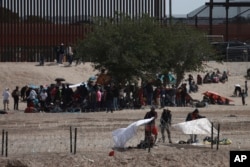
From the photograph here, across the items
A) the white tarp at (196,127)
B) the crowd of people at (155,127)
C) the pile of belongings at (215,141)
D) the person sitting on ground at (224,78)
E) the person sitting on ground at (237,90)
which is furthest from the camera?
the person sitting on ground at (224,78)

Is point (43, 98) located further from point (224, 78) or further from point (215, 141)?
point (224, 78)

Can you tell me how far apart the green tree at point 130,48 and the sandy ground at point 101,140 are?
3.21m

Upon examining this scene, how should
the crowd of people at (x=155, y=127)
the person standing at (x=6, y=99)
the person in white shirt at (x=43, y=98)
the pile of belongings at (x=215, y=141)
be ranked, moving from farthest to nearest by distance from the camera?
the person standing at (x=6, y=99) < the person in white shirt at (x=43, y=98) < the pile of belongings at (x=215, y=141) < the crowd of people at (x=155, y=127)

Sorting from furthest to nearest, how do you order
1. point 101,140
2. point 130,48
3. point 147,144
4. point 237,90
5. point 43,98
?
point 237,90 → point 130,48 → point 43,98 → point 101,140 → point 147,144

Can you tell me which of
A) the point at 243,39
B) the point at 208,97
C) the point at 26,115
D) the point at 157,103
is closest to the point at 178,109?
the point at 157,103

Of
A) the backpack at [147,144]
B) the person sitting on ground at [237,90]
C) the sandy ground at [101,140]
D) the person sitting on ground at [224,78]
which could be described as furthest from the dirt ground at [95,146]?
the person sitting on ground at [224,78]

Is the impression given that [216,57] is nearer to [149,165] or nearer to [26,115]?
[26,115]

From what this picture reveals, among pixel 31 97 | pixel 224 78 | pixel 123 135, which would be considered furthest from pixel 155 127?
pixel 224 78

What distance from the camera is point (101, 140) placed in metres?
29.1

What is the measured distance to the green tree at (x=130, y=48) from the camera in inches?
1692

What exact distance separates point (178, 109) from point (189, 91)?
8.27 m

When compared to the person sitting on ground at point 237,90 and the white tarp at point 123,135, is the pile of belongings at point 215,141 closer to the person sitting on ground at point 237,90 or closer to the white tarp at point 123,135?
the white tarp at point 123,135

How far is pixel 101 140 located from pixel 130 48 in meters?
14.6

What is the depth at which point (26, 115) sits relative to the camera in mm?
38906
